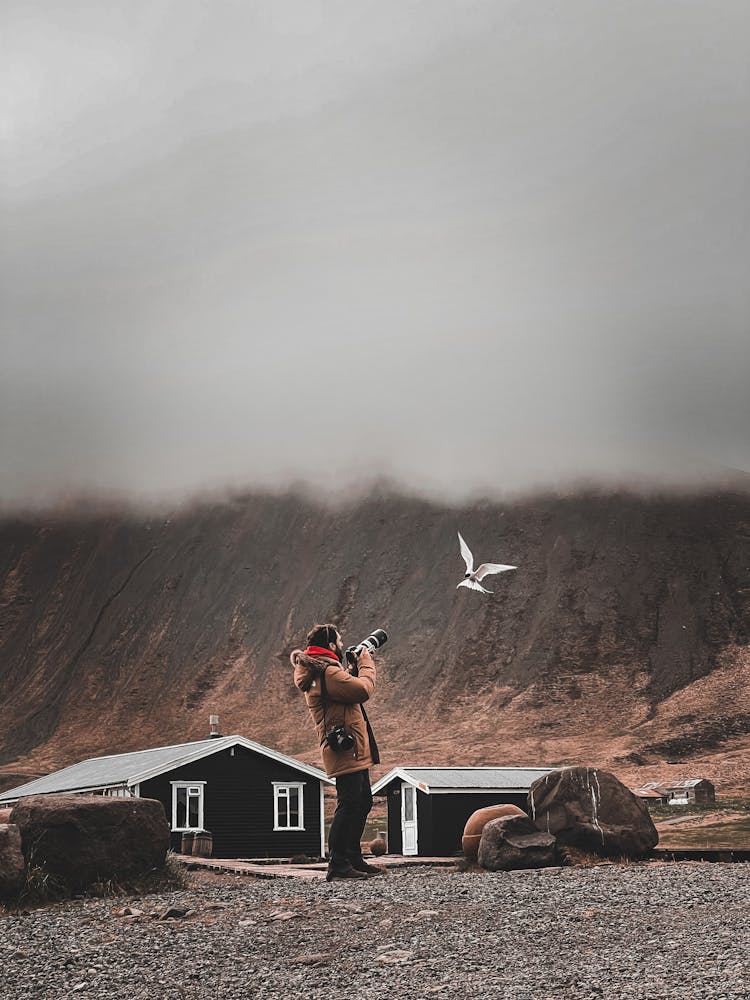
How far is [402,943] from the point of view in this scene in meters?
9.38

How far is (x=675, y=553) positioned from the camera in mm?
111000

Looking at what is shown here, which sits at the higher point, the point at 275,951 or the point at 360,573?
the point at 360,573

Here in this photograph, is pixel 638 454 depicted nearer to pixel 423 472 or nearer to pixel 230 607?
pixel 423 472

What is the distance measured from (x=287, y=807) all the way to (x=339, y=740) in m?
20.9

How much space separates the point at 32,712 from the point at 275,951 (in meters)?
108

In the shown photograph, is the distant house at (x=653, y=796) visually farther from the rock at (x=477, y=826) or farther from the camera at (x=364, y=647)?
the camera at (x=364, y=647)

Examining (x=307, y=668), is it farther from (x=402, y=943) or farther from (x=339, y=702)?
(x=402, y=943)

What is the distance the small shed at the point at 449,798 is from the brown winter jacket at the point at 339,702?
17049 mm

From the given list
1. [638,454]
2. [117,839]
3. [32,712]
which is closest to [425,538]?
[638,454]

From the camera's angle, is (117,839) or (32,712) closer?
(117,839)

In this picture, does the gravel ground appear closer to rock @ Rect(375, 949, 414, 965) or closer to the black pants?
rock @ Rect(375, 949, 414, 965)

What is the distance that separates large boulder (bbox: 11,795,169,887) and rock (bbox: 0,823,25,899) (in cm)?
47

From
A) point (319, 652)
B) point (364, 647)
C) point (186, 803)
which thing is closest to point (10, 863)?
point (319, 652)

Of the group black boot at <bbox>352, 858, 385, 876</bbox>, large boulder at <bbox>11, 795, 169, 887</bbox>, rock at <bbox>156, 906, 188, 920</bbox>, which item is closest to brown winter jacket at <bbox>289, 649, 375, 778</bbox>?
black boot at <bbox>352, 858, 385, 876</bbox>
